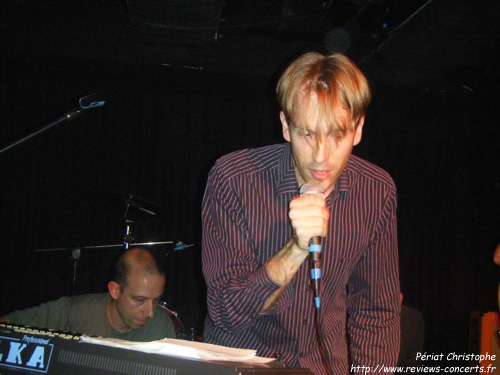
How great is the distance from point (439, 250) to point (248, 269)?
5752 mm

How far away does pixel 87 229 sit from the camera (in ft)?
19.4

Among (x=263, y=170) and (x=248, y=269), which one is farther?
(x=263, y=170)

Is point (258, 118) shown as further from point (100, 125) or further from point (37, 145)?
point (37, 145)

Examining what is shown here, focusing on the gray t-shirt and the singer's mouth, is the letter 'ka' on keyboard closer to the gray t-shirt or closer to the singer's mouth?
the singer's mouth

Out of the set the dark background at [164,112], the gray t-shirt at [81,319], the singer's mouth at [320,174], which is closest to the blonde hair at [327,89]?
the singer's mouth at [320,174]

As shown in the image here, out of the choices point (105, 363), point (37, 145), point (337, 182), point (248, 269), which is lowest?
point (105, 363)

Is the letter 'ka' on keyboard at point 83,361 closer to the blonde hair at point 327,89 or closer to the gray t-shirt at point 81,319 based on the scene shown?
the blonde hair at point 327,89

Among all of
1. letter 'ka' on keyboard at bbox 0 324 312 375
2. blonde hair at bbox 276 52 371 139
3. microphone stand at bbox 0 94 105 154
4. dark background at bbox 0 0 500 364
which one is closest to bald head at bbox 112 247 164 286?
microphone stand at bbox 0 94 105 154

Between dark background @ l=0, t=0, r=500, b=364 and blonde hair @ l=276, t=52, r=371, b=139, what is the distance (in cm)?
382

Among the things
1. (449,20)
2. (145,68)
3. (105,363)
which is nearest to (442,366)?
(449,20)

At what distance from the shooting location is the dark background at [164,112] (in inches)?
222

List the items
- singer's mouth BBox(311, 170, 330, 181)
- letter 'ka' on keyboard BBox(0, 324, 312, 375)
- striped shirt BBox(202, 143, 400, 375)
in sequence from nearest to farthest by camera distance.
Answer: letter 'ka' on keyboard BBox(0, 324, 312, 375) → singer's mouth BBox(311, 170, 330, 181) → striped shirt BBox(202, 143, 400, 375)

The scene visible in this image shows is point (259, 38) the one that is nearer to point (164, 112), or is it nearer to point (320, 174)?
point (164, 112)

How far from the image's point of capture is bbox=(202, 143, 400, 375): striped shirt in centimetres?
171
